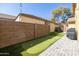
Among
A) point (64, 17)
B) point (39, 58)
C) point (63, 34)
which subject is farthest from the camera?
point (63, 34)

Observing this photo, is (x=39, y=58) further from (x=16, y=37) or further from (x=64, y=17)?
(x=64, y=17)

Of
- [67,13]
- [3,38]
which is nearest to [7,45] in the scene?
[3,38]

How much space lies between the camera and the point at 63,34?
50.4 ft

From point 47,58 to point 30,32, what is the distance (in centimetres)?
659

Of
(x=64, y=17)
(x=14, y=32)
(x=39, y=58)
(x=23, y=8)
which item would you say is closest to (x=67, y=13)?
(x=64, y=17)

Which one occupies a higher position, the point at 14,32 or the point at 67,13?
the point at 67,13

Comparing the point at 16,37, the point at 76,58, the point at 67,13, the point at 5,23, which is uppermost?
the point at 67,13

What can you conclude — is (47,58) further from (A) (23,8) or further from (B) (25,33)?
(B) (25,33)

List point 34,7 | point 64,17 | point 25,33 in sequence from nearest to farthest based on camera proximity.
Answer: point 34,7
point 64,17
point 25,33

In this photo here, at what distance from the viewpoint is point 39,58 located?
7520 mm

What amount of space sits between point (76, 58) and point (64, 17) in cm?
433

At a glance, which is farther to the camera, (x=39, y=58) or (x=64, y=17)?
(x=64, y=17)

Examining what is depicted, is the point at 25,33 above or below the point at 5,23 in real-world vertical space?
below

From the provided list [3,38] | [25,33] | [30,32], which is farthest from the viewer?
[30,32]
